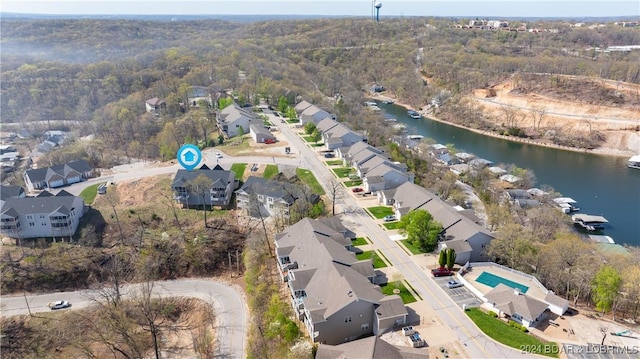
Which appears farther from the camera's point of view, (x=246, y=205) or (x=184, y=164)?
(x=184, y=164)

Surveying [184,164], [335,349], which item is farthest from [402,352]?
[184,164]

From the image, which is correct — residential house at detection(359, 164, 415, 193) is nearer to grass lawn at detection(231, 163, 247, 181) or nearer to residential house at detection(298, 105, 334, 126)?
grass lawn at detection(231, 163, 247, 181)

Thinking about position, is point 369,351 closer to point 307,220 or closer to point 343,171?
point 307,220

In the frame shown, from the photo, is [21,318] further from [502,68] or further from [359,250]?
[502,68]

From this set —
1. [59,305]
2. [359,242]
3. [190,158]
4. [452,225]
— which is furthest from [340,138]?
[59,305]

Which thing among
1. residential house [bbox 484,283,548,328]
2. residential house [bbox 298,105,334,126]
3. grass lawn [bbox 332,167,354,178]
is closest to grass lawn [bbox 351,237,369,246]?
residential house [bbox 484,283,548,328]
